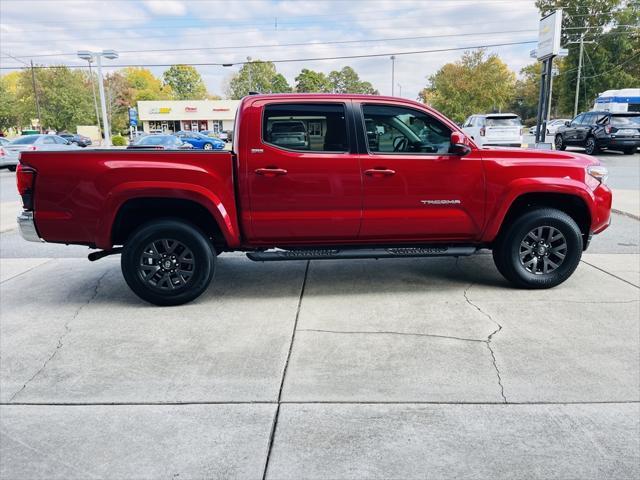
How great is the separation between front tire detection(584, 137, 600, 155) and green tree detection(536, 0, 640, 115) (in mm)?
30844

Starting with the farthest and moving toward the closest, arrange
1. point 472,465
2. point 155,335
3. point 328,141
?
1. point 328,141
2. point 155,335
3. point 472,465

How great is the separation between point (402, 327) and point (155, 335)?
84.2 inches

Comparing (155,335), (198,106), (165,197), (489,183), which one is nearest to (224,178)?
(165,197)

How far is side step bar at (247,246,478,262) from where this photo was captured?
5.20 m

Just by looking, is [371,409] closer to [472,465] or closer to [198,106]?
[472,465]

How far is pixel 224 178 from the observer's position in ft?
16.3

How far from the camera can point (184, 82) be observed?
12562 cm

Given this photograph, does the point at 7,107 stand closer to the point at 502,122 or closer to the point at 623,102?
the point at 502,122

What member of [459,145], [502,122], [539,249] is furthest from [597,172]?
[502,122]

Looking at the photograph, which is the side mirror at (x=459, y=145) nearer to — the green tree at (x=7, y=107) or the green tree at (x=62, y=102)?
the green tree at (x=7, y=107)

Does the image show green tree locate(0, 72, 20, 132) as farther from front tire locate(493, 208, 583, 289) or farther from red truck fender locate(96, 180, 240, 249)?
front tire locate(493, 208, 583, 289)

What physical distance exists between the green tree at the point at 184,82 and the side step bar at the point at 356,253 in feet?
417

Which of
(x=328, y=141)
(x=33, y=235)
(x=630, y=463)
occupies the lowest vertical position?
(x=630, y=463)

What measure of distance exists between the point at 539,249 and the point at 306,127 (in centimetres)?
273
